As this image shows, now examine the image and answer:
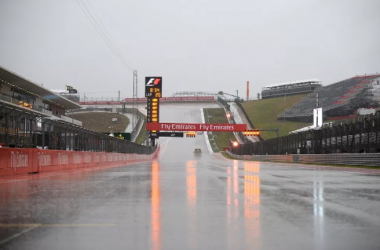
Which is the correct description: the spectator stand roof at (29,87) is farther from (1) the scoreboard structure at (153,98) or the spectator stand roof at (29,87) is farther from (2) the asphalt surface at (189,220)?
(2) the asphalt surface at (189,220)

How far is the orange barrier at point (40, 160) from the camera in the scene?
16.6 meters

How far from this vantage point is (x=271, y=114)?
132 metres

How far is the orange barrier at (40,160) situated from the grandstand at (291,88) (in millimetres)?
129724

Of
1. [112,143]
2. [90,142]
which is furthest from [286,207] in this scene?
[112,143]

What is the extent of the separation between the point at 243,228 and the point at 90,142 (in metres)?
26.9

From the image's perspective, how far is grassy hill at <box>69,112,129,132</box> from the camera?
99062 millimetres

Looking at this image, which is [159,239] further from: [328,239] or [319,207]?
[319,207]

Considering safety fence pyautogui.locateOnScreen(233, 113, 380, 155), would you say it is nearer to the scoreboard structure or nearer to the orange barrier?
the orange barrier

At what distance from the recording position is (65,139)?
81.1 feet

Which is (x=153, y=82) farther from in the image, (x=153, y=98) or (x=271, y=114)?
(x=271, y=114)

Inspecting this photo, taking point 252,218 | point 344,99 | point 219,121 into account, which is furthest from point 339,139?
point 219,121

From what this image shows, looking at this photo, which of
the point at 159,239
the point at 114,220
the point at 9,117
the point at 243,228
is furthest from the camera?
the point at 9,117

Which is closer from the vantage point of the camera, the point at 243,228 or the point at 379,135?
the point at 243,228

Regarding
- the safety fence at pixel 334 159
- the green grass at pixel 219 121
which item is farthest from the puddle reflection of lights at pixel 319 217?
the green grass at pixel 219 121
